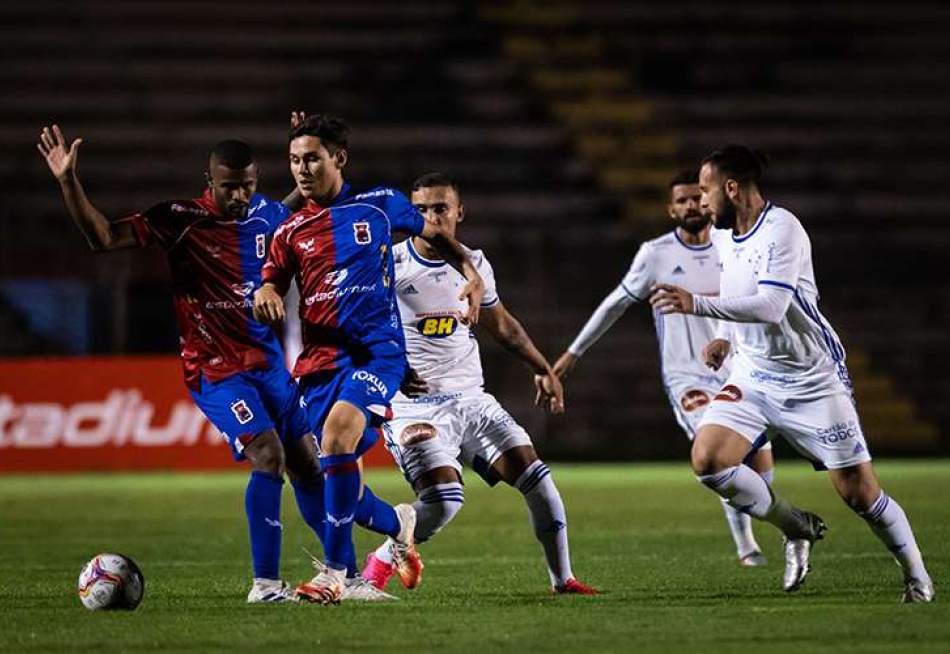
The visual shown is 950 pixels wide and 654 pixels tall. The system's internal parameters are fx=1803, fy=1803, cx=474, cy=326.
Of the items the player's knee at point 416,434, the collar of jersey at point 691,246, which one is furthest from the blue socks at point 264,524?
the collar of jersey at point 691,246

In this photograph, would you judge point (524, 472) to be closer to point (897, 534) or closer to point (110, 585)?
point (897, 534)

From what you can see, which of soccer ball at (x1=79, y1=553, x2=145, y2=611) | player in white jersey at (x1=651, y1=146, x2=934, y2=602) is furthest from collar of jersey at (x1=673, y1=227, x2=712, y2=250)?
soccer ball at (x1=79, y1=553, x2=145, y2=611)

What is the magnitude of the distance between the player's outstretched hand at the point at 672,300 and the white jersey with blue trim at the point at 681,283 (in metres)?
3.28

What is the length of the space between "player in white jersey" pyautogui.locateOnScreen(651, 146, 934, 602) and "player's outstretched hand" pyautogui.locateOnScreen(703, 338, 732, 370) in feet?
1.31

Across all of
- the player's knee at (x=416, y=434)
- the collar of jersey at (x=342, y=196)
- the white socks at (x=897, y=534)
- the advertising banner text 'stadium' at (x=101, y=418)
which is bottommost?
the advertising banner text 'stadium' at (x=101, y=418)

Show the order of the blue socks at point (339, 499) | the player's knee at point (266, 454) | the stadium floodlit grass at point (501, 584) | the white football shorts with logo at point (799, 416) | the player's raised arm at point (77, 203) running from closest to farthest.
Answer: the stadium floodlit grass at point (501, 584) → the blue socks at point (339, 499) → the player's raised arm at point (77, 203) → the white football shorts with logo at point (799, 416) → the player's knee at point (266, 454)

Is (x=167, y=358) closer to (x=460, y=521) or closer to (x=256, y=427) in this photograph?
(x=460, y=521)

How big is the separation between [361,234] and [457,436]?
130cm

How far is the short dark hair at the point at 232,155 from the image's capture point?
8.60 metres

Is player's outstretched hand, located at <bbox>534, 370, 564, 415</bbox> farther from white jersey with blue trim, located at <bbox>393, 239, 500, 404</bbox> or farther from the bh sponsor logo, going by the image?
the bh sponsor logo

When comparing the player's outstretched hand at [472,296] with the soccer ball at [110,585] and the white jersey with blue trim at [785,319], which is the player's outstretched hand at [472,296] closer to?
the white jersey with blue trim at [785,319]

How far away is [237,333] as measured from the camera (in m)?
8.82

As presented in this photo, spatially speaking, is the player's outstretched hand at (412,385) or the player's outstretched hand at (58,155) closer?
the player's outstretched hand at (58,155)

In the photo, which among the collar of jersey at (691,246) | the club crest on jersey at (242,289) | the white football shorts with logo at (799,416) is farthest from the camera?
the collar of jersey at (691,246)
